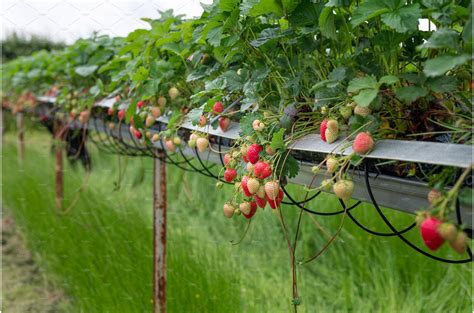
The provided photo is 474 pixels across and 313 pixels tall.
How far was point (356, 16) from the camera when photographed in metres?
0.77

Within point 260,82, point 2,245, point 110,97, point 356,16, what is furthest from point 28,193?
point 356,16

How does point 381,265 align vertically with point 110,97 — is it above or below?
below

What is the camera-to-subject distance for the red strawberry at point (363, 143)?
789 mm

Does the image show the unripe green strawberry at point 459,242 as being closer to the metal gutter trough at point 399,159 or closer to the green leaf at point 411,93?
the metal gutter trough at point 399,159

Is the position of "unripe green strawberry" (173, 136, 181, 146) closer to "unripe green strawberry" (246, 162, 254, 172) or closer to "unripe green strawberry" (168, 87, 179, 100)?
"unripe green strawberry" (168, 87, 179, 100)

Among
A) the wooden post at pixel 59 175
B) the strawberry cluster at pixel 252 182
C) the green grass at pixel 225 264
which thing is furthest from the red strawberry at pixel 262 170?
the wooden post at pixel 59 175

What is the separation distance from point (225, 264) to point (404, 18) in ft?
5.58

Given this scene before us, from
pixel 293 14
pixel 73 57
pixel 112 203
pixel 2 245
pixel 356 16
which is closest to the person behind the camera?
pixel 356 16

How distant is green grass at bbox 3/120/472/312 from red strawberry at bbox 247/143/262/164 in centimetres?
81

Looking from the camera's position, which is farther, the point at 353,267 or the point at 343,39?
the point at 353,267

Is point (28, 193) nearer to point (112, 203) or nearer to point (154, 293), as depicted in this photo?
point (112, 203)

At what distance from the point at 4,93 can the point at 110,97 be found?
2.57 meters

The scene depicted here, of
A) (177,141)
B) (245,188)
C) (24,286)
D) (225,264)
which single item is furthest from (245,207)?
(24,286)

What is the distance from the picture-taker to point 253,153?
95cm
